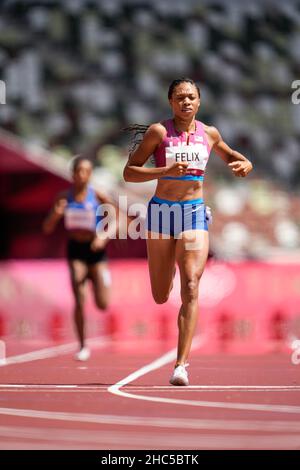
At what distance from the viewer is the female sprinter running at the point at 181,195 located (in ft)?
24.0

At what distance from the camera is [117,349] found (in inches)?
540

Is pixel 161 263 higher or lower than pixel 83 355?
lower

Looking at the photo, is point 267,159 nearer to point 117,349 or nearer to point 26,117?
point 26,117

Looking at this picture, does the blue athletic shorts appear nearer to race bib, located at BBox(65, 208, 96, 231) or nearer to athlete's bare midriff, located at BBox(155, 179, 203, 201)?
athlete's bare midriff, located at BBox(155, 179, 203, 201)

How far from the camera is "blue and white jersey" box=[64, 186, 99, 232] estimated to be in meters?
10.7

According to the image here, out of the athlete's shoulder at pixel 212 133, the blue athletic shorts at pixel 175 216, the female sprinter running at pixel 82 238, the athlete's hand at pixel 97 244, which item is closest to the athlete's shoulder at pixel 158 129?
the athlete's shoulder at pixel 212 133

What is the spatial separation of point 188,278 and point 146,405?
3.92ft

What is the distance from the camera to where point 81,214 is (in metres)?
10.7

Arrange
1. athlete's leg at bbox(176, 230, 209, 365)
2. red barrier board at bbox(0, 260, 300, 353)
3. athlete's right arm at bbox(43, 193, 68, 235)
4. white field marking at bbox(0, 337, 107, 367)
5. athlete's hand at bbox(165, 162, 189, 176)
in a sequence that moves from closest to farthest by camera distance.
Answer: athlete's hand at bbox(165, 162, 189, 176)
athlete's leg at bbox(176, 230, 209, 365)
athlete's right arm at bbox(43, 193, 68, 235)
white field marking at bbox(0, 337, 107, 367)
red barrier board at bbox(0, 260, 300, 353)

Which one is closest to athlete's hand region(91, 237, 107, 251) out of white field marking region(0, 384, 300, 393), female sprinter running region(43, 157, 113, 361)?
female sprinter running region(43, 157, 113, 361)

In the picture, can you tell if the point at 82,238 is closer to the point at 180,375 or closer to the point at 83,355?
the point at 83,355

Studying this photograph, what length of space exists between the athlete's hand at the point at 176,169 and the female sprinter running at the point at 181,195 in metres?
0.14

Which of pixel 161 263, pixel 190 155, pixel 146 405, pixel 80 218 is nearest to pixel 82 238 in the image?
pixel 80 218
